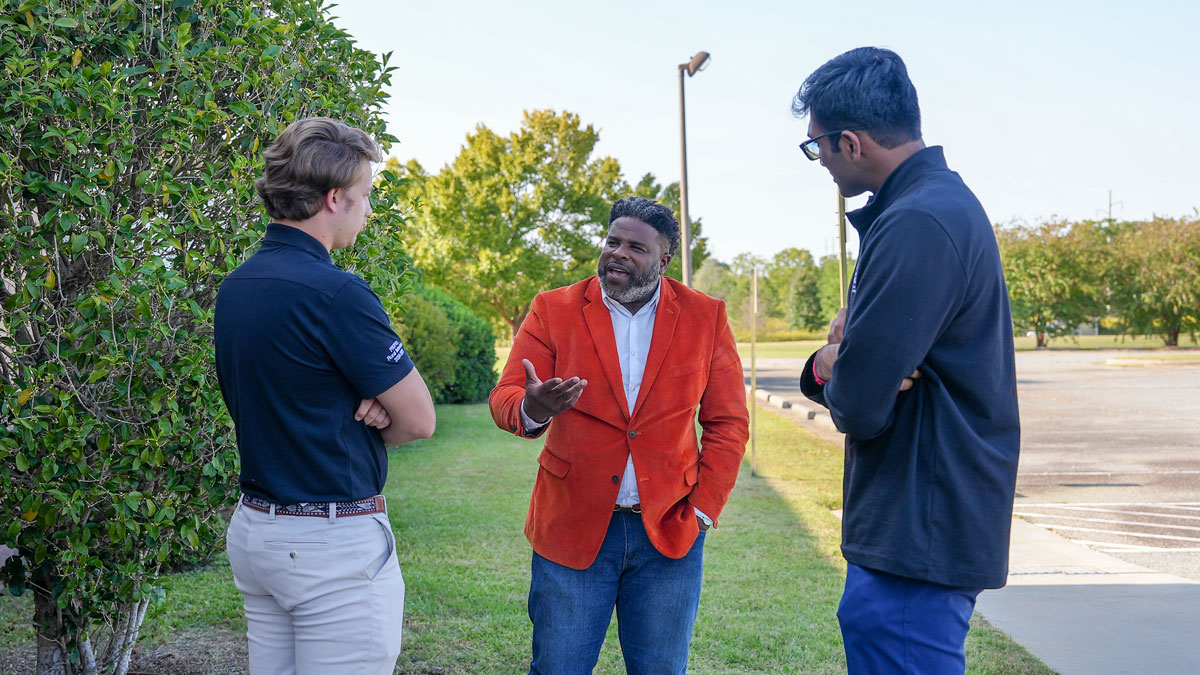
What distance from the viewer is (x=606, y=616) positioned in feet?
10.4

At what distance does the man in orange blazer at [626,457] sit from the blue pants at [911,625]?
2.84 ft

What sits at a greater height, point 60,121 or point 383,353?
point 60,121

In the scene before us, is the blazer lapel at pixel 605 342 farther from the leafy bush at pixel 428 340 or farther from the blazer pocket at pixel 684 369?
the leafy bush at pixel 428 340

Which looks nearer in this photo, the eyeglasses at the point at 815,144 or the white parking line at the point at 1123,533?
the eyeglasses at the point at 815,144

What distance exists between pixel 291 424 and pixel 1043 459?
39.1 feet

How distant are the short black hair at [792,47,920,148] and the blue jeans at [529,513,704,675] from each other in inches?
57.9

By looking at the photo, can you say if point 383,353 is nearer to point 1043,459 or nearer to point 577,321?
point 577,321

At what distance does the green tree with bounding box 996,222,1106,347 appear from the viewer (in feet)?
157

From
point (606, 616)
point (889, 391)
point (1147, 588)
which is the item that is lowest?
point (1147, 588)

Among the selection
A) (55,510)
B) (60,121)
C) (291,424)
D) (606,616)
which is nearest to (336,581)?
(291,424)

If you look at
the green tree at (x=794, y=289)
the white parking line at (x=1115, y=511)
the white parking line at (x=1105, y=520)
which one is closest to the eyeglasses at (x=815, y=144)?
the white parking line at (x=1105, y=520)

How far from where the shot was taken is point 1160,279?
4600 cm

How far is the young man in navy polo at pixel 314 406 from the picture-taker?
7.43 ft

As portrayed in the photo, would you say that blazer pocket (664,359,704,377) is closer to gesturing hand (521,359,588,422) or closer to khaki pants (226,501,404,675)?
gesturing hand (521,359,588,422)
